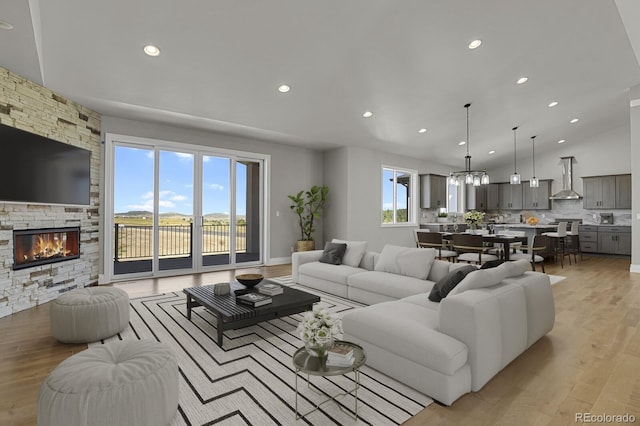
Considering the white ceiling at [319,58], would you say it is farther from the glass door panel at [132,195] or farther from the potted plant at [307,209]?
the potted plant at [307,209]

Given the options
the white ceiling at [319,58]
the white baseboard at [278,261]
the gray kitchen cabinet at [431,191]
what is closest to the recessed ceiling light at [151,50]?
the white ceiling at [319,58]

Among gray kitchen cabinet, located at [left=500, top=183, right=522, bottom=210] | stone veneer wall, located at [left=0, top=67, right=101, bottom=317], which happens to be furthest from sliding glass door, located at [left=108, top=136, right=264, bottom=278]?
gray kitchen cabinet, located at [left=500, top=183, right=522, bottom=210]

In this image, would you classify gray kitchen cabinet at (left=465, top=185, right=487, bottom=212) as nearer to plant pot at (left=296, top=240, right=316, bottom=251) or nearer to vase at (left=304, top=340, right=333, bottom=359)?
plant pot at (left=296, top=240, right=316, bottom=251)

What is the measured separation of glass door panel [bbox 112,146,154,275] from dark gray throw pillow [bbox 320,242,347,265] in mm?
3273

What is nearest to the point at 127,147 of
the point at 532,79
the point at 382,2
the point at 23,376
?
the point at 23,376

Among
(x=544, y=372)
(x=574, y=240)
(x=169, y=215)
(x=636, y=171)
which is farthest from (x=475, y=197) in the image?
(x=169, y=215)

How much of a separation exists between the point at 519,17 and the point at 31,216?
269 inches

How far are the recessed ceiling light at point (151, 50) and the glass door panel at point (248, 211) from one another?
10.4ft

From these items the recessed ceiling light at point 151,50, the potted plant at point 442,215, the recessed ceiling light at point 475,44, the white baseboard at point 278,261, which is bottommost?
the white baseboard at point 278,261

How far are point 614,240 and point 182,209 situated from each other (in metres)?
11.0

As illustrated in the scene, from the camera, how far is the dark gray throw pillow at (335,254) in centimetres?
491

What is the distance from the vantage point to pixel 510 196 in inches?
424

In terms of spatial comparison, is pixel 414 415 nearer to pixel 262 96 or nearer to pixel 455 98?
pixel 262 96

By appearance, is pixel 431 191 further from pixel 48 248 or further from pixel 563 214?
pixel 48 248
